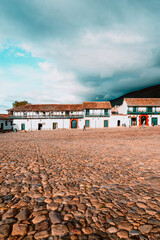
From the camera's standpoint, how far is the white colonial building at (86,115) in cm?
3562

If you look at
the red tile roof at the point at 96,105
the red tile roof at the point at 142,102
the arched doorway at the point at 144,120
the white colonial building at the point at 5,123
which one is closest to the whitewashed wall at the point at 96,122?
the red tile roof at the point at 96,105

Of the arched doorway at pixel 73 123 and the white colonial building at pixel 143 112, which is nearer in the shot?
the white colonial building at pixel 143 112

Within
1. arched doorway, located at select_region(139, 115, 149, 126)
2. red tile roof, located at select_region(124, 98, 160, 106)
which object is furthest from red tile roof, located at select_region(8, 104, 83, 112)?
arched doorway, located at select_region(139, 115, 149, 126)

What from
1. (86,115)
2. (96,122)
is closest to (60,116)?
(86,115)

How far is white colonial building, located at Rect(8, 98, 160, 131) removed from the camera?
35625mm

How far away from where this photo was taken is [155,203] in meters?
2.38

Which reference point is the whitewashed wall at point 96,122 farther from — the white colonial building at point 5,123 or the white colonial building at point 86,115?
the white colonial building at point 5,123

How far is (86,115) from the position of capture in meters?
36.6

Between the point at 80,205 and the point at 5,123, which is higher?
the point at 5,123

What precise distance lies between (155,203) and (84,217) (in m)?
1.38

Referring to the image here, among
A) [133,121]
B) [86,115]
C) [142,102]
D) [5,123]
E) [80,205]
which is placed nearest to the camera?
[80,205]

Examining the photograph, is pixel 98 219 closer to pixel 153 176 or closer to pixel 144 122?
pixel 153 176

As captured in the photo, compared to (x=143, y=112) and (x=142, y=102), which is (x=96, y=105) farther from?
(x=143, y=112)

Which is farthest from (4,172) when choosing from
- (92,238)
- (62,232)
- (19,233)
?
(92,238)
